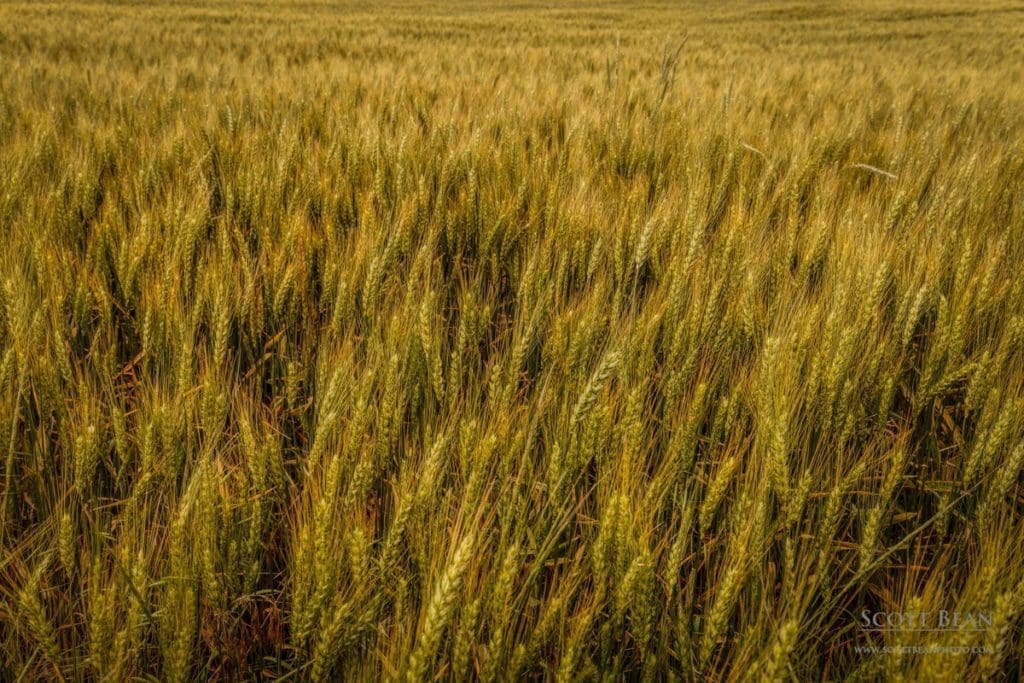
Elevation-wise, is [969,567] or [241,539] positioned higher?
[241,539]

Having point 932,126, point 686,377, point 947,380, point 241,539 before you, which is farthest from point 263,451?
point 932,126

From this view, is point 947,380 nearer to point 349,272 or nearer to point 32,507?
point 349,272

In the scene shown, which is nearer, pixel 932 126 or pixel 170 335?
pixel 170 335

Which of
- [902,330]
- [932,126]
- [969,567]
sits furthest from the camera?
[932,126]

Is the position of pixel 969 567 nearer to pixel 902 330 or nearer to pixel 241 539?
pixel 902 330

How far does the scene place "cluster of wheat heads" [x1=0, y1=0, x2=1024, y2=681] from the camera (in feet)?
2.08

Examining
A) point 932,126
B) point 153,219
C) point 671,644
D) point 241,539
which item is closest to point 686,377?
point 671,644

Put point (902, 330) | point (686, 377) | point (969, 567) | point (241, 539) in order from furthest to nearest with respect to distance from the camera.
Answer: point (902, 330), point (686, 377), point (969, 567), point (241, 539)

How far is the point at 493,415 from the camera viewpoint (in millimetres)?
862

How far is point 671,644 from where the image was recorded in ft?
2.46

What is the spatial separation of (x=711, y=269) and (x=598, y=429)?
2.19 feet

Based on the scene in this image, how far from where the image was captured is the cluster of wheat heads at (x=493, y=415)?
2.08ft

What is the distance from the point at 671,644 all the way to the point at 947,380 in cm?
65

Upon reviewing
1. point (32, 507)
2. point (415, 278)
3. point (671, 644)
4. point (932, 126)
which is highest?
point (932, 126)
